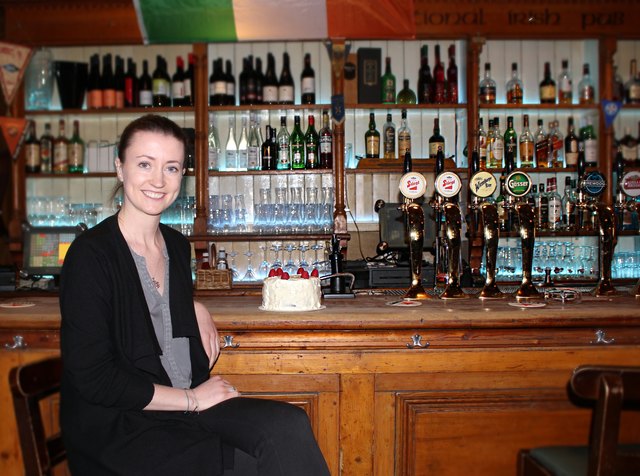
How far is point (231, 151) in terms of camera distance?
14.4 ft

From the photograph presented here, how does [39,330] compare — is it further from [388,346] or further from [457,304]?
[457,304]

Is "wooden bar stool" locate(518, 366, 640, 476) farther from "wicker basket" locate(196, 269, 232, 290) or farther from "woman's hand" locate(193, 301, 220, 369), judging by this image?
"wicker basket" locate(196, 269, 232, 290)

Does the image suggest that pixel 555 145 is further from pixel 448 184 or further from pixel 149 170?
pixel 149 170

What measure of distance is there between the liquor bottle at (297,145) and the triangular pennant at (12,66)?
5.54 feet

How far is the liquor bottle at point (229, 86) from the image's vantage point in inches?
170

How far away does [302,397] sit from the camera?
2.00 meters

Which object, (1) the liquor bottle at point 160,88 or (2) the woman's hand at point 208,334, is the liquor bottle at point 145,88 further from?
(2) the woman's hand at point 208,334

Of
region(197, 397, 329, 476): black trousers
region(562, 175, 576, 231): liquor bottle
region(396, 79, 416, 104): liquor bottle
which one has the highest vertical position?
region(396, 79, 416, 104): liquor bottle

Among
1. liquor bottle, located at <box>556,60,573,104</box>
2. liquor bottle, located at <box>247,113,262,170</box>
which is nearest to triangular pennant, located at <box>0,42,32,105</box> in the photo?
liquor bottle, located at <box>247,113,262,170</box>

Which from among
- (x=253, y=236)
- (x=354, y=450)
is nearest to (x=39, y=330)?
(x=354, y=450)

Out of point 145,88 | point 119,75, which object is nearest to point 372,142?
point 145,88

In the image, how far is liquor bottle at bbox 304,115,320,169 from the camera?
169 inches

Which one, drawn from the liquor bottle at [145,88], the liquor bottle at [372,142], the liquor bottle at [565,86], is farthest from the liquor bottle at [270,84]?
the liquor bottle at [565,86]

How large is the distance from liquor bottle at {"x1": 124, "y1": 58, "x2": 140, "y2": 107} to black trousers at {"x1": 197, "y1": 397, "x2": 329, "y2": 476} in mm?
3200
